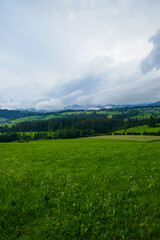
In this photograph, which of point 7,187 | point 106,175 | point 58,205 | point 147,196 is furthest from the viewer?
point 106,175

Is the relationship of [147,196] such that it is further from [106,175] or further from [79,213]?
[79,213]

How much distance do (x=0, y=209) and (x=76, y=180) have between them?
13.1 feet

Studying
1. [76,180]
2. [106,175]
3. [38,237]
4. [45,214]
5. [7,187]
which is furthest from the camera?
[106,175]

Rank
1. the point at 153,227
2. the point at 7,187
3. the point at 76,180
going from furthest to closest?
the point at 76,180 → the point at 7,187 → the point at 153,227

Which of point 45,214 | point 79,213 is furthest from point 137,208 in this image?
point 45,214

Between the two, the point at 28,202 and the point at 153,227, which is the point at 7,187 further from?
the point at 153,227

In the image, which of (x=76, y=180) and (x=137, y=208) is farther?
(x=76, y=180)

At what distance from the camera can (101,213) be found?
480cm

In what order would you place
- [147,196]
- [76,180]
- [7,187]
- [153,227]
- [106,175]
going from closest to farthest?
[153,227], [147,196], [7,187], [76,180], [106,175]

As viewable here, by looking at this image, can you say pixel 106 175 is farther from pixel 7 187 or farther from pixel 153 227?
pixel 7 187

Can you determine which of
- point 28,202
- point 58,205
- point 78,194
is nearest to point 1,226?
point 28,202

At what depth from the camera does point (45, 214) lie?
4.70 meters

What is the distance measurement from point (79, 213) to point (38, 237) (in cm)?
160

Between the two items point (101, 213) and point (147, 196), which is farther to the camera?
point (147, 196)
